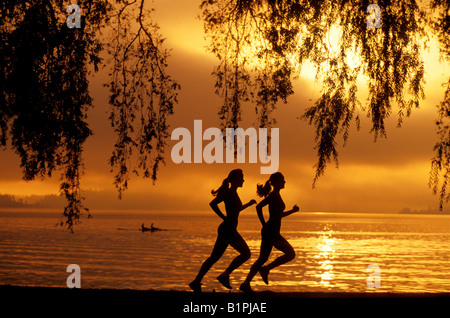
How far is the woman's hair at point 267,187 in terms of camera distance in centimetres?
1030

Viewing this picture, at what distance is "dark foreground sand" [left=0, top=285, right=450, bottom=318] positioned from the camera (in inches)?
321

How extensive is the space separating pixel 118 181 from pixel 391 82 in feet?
14.4

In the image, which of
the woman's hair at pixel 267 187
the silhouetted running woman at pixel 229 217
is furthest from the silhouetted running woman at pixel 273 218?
the silhouetted running woman at pixel 229 217

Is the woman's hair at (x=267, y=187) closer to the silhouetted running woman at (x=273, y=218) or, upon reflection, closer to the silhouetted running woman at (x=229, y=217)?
the silhouetted running woman at (x=273, y=218)

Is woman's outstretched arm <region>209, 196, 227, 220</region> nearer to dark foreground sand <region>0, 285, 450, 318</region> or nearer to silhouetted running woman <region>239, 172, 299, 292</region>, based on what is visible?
silhouetted running woman <region>239, 172, 299, 292</region>

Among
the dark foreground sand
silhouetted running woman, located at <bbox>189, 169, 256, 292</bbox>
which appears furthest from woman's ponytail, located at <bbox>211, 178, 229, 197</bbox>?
the dark foreground sand

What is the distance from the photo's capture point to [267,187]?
410 inches
